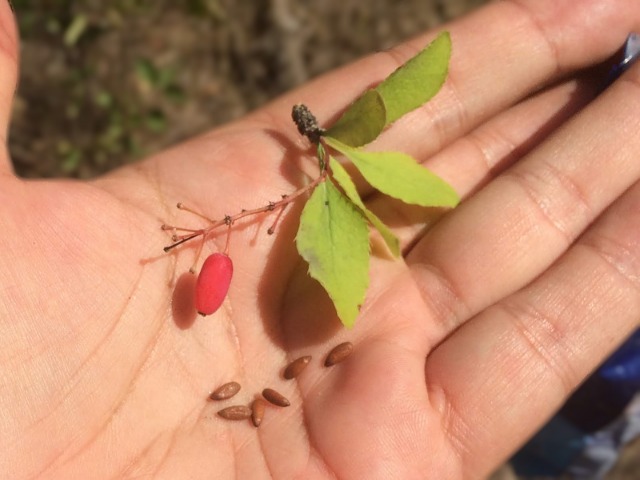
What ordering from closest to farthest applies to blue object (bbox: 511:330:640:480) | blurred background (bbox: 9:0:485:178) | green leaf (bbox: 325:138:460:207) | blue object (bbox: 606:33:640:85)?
green leaf (bbox: 325:138:460:207), blue object (bbox: 606:33:640:85), blue object (bbox: 511:330:640:480), blurred background (bbox: 9:0:485:178)

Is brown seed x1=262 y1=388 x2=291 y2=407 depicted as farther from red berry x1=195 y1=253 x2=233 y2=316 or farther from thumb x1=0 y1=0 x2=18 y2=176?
thumb x1=0 y1=0 x2=18 y2=176

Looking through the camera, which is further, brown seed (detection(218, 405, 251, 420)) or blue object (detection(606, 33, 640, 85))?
blue object (detection(606, 33, 640, 85))

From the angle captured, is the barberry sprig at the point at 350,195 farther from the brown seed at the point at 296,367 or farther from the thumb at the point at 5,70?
the thumb at the point at 5,70

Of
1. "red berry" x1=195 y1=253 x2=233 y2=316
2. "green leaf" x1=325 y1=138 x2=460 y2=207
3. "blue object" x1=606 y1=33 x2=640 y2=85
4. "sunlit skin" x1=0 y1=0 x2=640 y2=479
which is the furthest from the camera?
"blue object" x1=606 y1=33 x2=640 y2=85

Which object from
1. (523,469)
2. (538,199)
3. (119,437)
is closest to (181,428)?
(119,437)

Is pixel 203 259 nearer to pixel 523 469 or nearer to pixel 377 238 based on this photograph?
pixel 377 238

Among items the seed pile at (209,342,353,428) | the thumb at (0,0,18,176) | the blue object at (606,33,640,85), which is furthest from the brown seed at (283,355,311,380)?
the blue object at (606,33,640,85)

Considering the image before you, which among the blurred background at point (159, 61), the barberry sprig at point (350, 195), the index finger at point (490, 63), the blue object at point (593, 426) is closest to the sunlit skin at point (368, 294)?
the index finger at point (490, 63)
